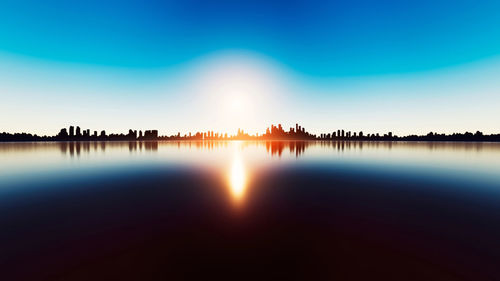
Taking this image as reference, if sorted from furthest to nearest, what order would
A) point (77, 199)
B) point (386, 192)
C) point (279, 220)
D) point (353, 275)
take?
point (386, 192) → point (77, 199) → point (279, 220) → point (353, 275)

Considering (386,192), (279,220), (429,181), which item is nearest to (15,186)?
(279,220)

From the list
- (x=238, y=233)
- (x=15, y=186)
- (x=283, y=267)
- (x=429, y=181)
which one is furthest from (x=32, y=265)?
(x=429, y=181)

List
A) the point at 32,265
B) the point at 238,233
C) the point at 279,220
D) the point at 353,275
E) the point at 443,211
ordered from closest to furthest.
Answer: the point at 353,275
the point at 32,265
the point at 238,233
the point at 279,220
the point at 443,211

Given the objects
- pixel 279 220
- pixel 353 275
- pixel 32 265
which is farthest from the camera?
pixel 279 220

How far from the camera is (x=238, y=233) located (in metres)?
12.3

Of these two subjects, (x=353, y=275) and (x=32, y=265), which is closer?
(x=353, y=275)

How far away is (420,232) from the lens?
1268cm

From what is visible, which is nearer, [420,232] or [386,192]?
[420,232]

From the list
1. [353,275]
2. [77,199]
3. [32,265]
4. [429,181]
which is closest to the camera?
[353,275]

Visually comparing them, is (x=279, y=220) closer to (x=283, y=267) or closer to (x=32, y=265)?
(x=283, y=267)

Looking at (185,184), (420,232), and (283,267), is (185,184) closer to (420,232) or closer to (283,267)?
(283,267)

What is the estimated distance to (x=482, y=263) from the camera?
9.54m

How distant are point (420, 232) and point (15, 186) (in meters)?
40.9

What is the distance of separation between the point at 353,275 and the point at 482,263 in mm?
6675
